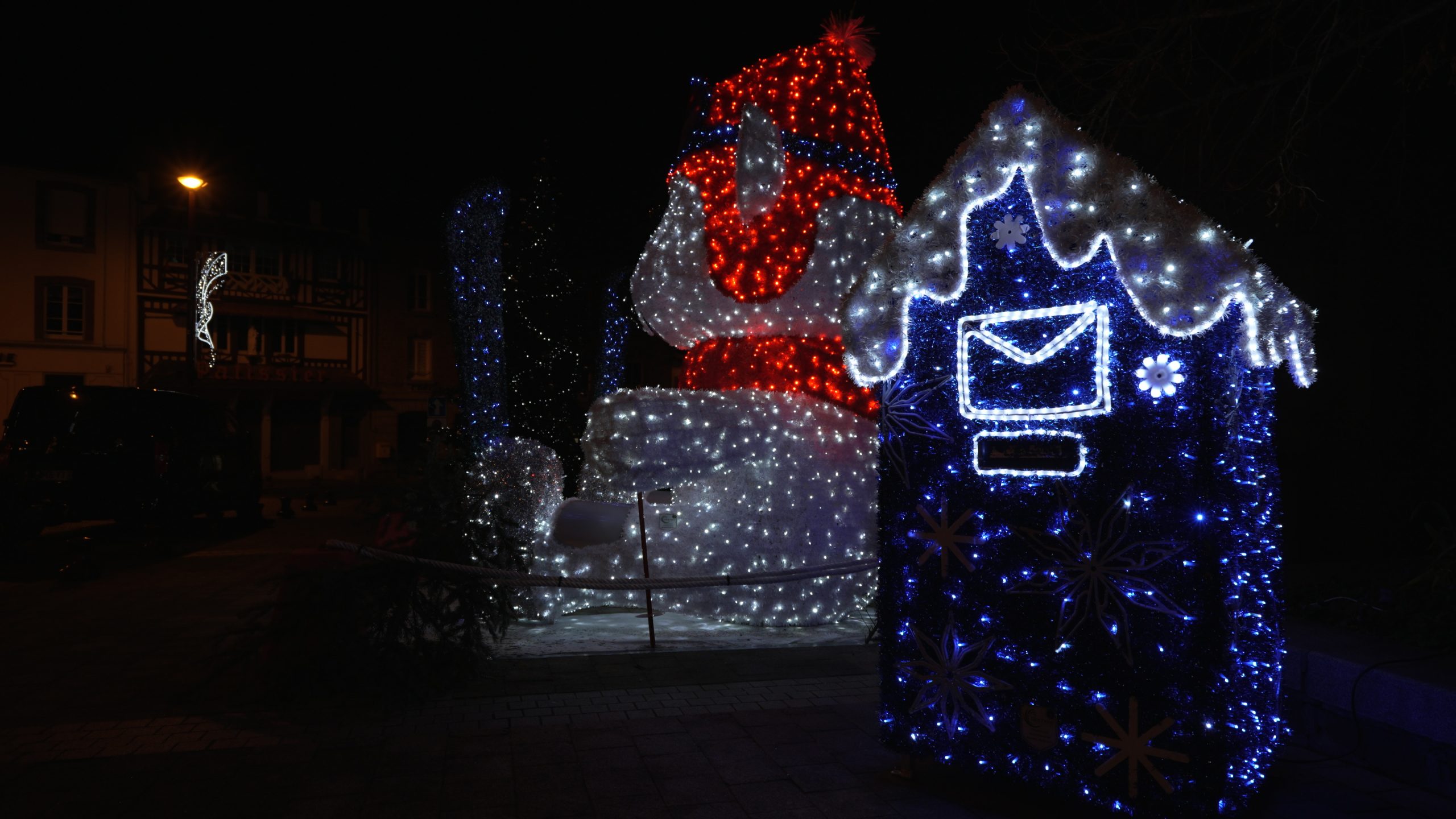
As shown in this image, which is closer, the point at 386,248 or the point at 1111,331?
the point at 1111,331

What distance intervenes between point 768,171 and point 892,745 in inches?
165

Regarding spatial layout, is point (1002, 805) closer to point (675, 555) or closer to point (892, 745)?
point (892, 745)

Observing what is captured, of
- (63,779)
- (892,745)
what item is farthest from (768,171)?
(63,779)

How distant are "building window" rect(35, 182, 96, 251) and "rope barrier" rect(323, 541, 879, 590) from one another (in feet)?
90.9

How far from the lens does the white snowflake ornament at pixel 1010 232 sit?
3.41 metres

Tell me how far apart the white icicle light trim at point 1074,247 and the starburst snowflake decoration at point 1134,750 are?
1.32 m

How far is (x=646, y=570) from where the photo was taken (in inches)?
239

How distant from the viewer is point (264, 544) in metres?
11.9

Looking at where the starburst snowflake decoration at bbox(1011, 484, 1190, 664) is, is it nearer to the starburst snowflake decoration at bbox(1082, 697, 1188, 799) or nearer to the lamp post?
the starburst snowflake decoration at bbox(1082, 697, 1188, 799)

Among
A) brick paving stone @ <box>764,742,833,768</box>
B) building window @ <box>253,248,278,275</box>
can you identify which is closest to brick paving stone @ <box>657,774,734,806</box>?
brick paving stone @ <box>764,742,833,768</box>

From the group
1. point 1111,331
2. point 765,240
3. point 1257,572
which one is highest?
point 765,240

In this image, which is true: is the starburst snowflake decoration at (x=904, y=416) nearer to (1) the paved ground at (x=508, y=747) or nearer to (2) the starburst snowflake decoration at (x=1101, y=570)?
(2) the starburst snowflake decoration at (x=1101, y=570)

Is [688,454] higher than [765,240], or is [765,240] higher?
[765,240]

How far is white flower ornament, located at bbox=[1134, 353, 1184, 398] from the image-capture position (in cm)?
301
